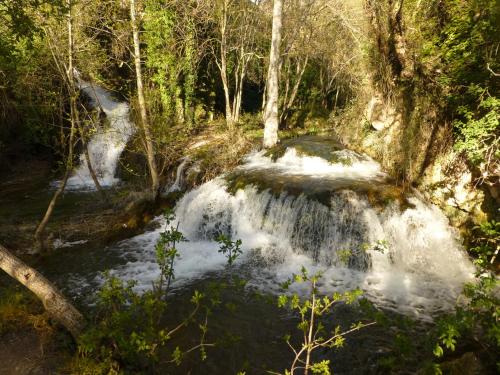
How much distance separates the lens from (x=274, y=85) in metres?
13.8

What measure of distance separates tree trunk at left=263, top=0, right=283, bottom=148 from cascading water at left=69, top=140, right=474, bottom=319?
3676mm

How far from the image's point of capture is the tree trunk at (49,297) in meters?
4.30

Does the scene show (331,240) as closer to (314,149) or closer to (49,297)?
(314,149)

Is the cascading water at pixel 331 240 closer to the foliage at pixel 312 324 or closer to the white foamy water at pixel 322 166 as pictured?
the white foamy water at pixel 322 166

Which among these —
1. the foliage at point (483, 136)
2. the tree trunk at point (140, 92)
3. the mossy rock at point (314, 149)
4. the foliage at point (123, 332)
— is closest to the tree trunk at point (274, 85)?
the mossy rock at point (314, 149)

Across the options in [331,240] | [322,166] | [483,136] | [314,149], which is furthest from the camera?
[314,149]

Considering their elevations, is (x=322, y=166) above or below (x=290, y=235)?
above

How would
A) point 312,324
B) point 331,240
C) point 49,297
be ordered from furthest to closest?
1. point 331,240
2. point 49,297
3. point 312,324

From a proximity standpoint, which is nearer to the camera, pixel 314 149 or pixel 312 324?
pixel 312 324

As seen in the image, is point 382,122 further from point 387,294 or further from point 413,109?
point 387,294

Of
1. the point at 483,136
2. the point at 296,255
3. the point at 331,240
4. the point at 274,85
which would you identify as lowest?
the point at 296,255

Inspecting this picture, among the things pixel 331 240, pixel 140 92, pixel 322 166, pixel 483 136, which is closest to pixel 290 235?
pixel 331 240

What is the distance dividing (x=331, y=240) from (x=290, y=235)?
3.70 ft

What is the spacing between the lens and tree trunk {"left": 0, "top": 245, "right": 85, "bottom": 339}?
14.1 ft
